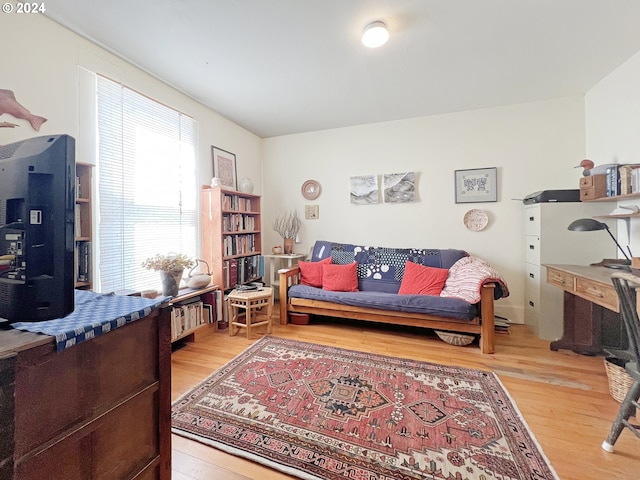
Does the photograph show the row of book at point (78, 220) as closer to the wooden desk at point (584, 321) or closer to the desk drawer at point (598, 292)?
the desk drawer at point (598, 292)

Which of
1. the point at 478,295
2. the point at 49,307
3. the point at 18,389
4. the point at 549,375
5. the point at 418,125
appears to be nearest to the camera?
the point at 18,389

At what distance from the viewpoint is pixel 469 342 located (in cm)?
245

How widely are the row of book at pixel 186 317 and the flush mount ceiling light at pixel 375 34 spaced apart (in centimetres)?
262

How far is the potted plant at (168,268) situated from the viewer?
2324mm

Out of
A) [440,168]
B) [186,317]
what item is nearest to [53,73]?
[186,317]

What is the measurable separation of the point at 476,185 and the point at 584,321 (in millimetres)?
1682

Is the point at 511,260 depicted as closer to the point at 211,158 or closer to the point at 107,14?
the point at 211,158

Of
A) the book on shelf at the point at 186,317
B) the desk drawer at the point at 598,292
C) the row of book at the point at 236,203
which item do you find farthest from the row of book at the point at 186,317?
the desk drawer at the point at 598,292

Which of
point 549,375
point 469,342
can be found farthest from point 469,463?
point 469,342

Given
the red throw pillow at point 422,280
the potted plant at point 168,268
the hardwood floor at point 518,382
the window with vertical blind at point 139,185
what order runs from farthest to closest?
the red throw pillow at point 422,280 → the potted plant at point 168,268 → the window with vertical blind at point 139,185 → the hardwood floor at point 518,382

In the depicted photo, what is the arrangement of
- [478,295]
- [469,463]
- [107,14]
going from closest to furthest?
1. [469,463]
2. [107,14]
3. [478,295]

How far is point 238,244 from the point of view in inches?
130

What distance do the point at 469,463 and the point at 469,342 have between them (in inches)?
55.3

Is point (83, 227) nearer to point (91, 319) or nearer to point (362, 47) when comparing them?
point (91, 319)
